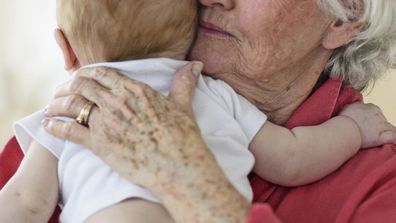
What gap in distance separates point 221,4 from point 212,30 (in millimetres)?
60

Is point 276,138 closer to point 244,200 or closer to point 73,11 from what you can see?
point 244,200

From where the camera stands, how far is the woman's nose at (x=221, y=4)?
1322 mm

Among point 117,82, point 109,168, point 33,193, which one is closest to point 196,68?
point 117,82

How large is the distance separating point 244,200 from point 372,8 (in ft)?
2.00

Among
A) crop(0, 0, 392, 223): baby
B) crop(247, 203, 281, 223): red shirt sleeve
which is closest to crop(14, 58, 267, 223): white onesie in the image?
crop(0, 0, 392, 223): baby

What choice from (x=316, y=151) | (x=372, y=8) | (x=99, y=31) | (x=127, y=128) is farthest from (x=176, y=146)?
(x=372, y=8)

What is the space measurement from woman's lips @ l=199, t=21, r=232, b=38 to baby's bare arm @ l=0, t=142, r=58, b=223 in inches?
16.6

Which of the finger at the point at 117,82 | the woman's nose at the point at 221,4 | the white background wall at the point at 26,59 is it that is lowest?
the white background wall at the point at 26,59

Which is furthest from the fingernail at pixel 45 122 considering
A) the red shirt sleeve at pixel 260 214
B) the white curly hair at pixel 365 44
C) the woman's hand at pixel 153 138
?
the white curly hair at pixel 365 44

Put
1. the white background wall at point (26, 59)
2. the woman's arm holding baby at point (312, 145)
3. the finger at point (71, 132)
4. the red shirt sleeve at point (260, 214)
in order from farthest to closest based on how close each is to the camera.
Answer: the white background wall at point (26, 59), the woman's arm holding baby at point (312, 145), the finger at point (71, 132), the red shirt sleeve at point (260, 214)

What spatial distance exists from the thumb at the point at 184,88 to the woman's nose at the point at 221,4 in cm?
17

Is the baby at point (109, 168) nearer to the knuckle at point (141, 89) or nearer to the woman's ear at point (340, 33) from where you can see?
the knuckle at point (141, 89)

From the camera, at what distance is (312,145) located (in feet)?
4.34

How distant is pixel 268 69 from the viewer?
1.40 metres
